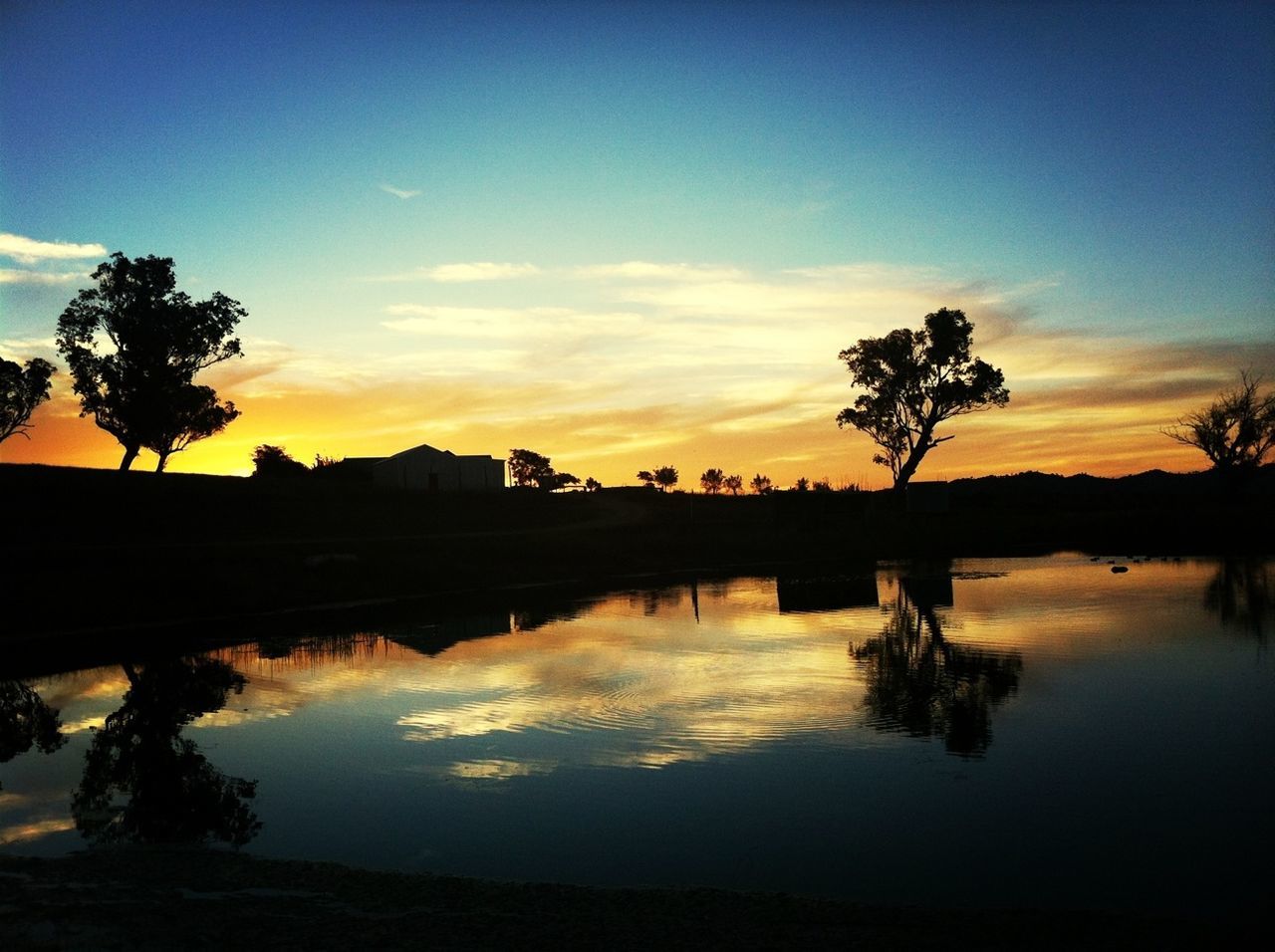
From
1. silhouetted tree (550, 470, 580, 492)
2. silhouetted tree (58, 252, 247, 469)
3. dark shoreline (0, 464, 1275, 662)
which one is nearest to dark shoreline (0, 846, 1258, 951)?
dark shoreline (0, 464, 1275, 662)

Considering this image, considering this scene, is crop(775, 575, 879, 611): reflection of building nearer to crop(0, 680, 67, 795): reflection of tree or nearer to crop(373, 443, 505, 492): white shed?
crop(0, 680, 67, 795): reflection of tree

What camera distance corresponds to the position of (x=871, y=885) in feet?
29.2

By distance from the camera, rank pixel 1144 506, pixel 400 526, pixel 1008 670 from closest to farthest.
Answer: pixel 1008 670
pixel 400 526
pixel 1144 506

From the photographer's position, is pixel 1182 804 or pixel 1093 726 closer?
pixel 1182 804

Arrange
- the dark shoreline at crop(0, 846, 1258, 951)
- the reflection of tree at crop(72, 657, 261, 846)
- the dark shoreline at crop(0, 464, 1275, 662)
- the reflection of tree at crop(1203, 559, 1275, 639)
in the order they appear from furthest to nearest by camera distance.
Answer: the dark shoreline at crop(0, 464, 1275, 662) → the reflection of tree at crop(1203, 559, 1275, 639) → the reflection of tree at crop(72, 657, 261, 846) → the dark shoreline at crop(0, 846, 1258, 951)

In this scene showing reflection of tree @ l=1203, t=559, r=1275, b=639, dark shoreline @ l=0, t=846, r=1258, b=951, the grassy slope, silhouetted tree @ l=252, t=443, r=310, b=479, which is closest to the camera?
dark shoreline @ l=0, t=846, r=1258, b=951

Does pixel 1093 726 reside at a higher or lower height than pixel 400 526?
lower

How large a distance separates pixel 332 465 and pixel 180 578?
63.6 metres

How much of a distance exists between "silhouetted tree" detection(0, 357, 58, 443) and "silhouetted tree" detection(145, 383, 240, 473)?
959cm

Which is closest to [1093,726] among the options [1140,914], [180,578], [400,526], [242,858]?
[1140,914]

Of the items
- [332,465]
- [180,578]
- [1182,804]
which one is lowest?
[1182,804]

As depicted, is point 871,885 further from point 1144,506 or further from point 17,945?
point 1144,506

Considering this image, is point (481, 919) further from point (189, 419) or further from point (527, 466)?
point (527, 466)

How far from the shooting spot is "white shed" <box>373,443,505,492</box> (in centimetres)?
9081
